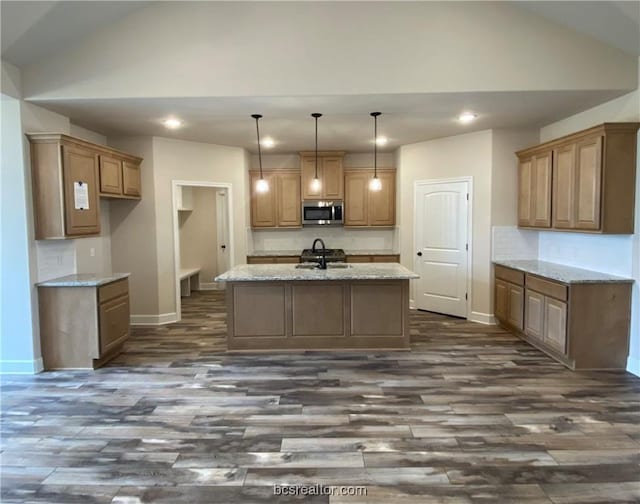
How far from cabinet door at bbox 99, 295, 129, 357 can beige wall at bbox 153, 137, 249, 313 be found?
126cm

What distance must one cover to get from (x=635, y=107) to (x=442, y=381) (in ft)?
10.8

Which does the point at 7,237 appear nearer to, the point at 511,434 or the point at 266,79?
the point at 266,79

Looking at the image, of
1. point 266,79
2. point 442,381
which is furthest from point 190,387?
point 266,79

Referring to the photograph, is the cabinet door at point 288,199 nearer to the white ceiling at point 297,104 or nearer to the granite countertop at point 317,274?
the white ceiling at point 297,104

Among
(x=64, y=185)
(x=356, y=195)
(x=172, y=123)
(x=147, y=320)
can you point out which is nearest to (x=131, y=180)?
(x=172, y=123)

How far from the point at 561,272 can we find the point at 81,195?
5.37 m

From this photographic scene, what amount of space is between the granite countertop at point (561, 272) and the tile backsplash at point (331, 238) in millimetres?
2540

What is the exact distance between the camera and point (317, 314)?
453cm

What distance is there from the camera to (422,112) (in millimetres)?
Answer: 4512

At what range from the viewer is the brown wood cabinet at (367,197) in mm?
7047

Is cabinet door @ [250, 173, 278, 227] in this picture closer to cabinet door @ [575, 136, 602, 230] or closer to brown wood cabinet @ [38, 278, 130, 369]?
brown wood cabinet @ [38, 278, 130, 369]

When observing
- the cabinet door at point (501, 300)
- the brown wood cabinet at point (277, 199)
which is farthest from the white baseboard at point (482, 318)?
the brown wood cabinet at point (277, 199)

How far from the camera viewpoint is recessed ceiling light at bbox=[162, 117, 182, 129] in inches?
184

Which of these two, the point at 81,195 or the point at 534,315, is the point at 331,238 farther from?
the point at 81,195
